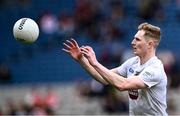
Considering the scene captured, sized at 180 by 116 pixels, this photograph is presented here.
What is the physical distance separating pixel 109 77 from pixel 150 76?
23.4 inches

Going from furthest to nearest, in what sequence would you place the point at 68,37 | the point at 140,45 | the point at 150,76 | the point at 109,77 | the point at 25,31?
1. the point at 68,37
2. the point at 25,31
3. the point at 140,45
4. the point at 150,76
5. the point at 109,77

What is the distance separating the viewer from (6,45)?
2298 cm

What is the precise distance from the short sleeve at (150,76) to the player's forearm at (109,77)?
341 millimetres

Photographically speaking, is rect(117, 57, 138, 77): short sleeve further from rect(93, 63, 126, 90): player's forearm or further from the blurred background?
the blurred background

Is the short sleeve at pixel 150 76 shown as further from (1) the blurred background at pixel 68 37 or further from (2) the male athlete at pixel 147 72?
(1) the blurred background at pixel 68 37

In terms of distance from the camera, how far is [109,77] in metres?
7.82

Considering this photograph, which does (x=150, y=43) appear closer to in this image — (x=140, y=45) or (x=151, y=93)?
(x=140, y=45)

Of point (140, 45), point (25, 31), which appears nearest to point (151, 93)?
point (140, 45)

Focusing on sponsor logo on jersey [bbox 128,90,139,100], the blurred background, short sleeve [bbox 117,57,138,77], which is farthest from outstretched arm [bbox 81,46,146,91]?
the blurred background

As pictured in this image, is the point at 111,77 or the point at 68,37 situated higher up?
the point at 68,37

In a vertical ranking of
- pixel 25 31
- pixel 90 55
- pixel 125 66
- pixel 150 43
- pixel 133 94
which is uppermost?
pixel 25 31

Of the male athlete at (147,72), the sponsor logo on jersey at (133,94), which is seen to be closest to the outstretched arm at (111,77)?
the male athlete at (147,72)

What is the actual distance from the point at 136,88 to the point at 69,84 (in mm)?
13562

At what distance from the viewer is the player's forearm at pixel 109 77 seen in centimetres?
781
